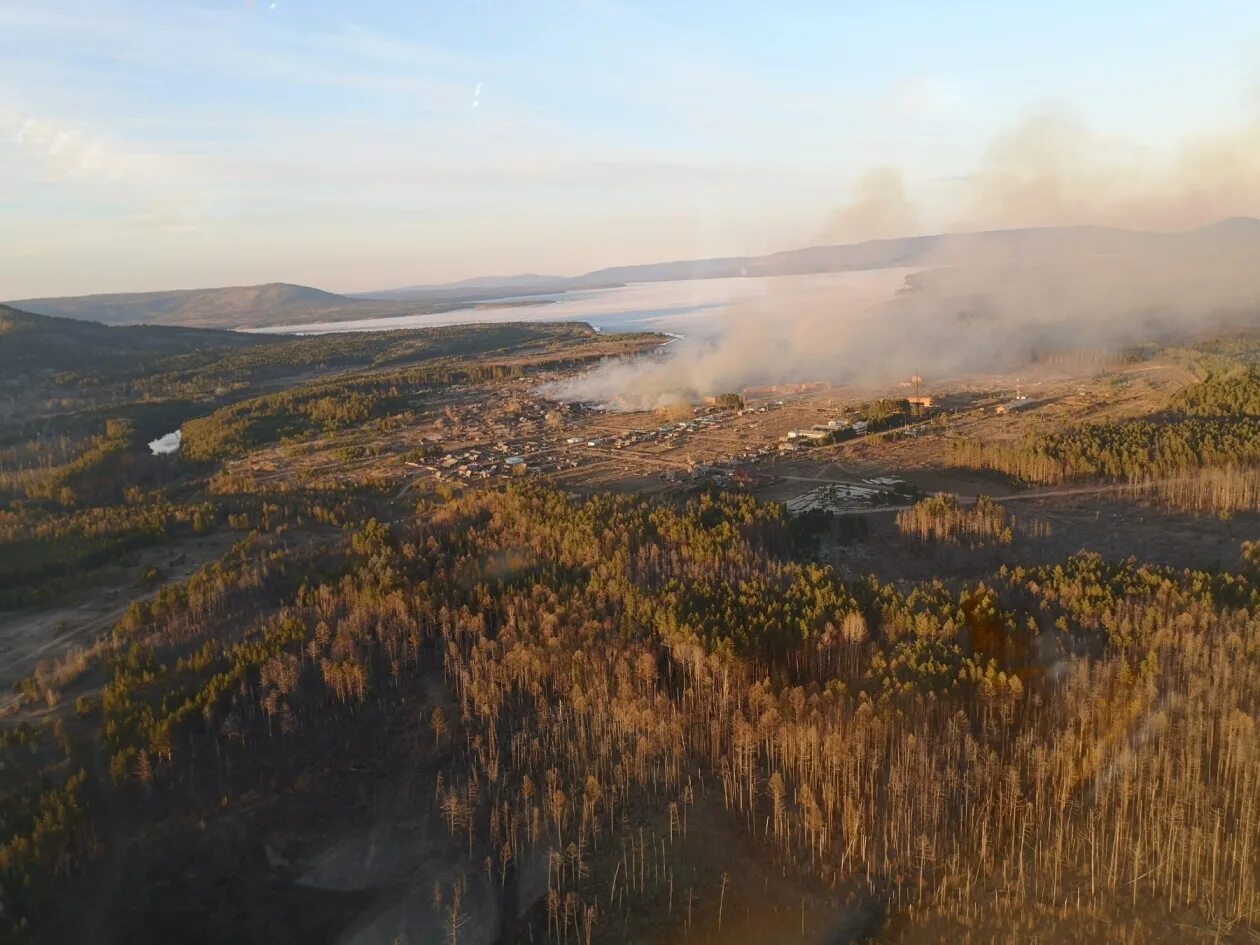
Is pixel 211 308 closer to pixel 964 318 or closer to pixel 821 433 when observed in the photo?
pixel 964 318

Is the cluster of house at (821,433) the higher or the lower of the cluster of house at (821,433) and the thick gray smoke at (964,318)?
the lower

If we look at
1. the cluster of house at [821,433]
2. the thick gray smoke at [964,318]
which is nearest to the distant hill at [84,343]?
the thick gray smoke at [964,318]

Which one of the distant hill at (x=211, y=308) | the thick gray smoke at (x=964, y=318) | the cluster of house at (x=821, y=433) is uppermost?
the distant hill at (x=211, y=308)

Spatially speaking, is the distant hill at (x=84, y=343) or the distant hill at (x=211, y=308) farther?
the distant hill at (x=211, y=308)

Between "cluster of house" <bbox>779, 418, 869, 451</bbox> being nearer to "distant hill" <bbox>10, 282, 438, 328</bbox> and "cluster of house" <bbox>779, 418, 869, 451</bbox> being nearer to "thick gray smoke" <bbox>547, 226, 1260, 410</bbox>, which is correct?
"thick gray smoke" <bbox>547, 226, 1260, 410</bbox>

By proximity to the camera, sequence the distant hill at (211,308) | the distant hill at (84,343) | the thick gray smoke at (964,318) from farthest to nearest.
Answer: the distant hill at (211,308)
the distant hill at (84,343)
the thick gray smoke at (964,318)

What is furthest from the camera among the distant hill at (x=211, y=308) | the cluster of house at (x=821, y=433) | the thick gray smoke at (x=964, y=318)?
the distant hill at (x=211, y=308)

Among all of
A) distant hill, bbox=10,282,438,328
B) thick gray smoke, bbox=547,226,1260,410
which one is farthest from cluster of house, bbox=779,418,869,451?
distant hill, bbox=10,282,438,328

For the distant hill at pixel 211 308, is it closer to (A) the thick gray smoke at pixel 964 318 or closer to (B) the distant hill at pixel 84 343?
(B) the distant hill at pixel 84 343

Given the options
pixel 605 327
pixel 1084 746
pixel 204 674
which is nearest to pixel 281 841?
pixel 204 674

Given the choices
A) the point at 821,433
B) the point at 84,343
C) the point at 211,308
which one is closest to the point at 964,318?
the point at 821,433

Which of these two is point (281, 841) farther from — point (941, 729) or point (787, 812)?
point (941, 729)
